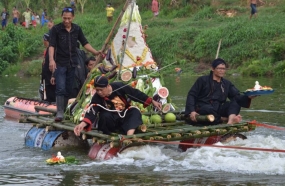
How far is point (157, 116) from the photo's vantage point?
34.3ft

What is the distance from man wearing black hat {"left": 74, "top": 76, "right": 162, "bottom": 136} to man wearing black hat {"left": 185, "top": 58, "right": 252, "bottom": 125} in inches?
39.2

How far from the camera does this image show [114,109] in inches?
373

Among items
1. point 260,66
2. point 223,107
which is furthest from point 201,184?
point 260,66

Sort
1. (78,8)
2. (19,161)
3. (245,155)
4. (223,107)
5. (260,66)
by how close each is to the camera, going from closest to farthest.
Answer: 1. (245,155)
2. (19,161)
3. (223,107)
4. (260,66)
5. (78,8)

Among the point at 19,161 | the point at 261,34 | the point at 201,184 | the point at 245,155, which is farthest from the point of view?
the point at 261,34

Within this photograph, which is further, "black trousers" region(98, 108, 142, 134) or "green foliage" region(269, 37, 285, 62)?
"green foliage" region(269, 37, 285, 62)

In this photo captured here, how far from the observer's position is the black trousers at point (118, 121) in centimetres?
936

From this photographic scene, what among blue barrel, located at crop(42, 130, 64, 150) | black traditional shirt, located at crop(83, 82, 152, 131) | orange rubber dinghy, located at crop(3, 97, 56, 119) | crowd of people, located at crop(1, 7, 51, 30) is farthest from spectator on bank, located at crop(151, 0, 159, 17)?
black traditional shirt, located at crop(83, 82, 152, 131)

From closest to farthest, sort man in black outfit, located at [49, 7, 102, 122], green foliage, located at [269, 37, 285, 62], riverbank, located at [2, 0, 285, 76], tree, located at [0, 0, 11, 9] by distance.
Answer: man in black outfit, located at [49, 7, 102, 122], green foliage, located at [269, 37, 285, 62], riverbank, located at [2, 0, 285, 76], tree, located at [0, 0, 11, 9]

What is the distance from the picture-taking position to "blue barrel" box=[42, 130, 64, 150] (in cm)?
1054

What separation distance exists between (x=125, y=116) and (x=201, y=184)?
1966 mm

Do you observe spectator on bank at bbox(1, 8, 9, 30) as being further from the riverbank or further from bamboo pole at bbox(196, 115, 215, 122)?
bamboo pole at bbox(196, 115, 215, 122)

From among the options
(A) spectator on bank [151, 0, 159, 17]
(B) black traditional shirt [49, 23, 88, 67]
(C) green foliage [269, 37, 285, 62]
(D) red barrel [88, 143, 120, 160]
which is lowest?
(D) red barrel [88, 143, 120, 160]

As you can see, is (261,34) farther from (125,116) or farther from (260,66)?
(125,116)
